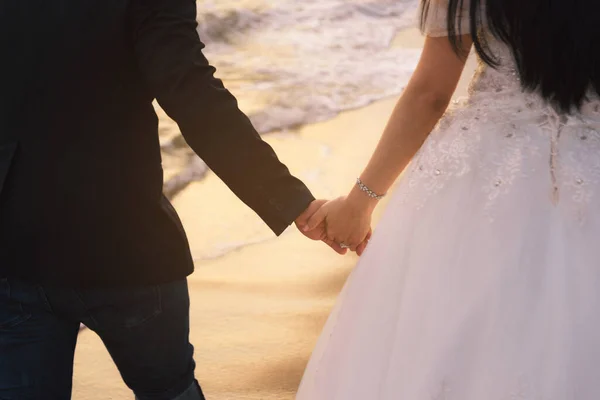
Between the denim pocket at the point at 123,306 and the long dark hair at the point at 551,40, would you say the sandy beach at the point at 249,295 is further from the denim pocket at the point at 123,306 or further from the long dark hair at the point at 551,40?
the long dark hair at the point at 551,40

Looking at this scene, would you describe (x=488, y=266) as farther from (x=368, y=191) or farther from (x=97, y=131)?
(x=97, y=131)

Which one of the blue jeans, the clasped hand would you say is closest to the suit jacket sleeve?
the clasped hand

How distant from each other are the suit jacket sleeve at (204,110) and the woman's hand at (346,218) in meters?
0.13

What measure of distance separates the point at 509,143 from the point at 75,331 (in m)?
0.84

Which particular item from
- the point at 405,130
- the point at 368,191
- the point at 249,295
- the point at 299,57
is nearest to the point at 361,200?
the point at 368,191

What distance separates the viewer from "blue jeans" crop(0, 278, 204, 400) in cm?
133

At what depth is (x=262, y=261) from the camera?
3.43 m

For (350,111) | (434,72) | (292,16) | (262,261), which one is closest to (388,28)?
(292,16)

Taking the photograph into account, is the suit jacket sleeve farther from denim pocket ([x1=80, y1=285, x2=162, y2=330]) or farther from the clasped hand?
denim pocket ([x1=80, y1=285, x2=162, y2=330])

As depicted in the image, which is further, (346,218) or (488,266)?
(346,218)

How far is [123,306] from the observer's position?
1.34 metres

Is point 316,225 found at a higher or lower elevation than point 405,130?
lower

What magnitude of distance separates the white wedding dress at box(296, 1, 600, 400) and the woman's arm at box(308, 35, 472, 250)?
0.16 feet

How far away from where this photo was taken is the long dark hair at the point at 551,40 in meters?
1.20
